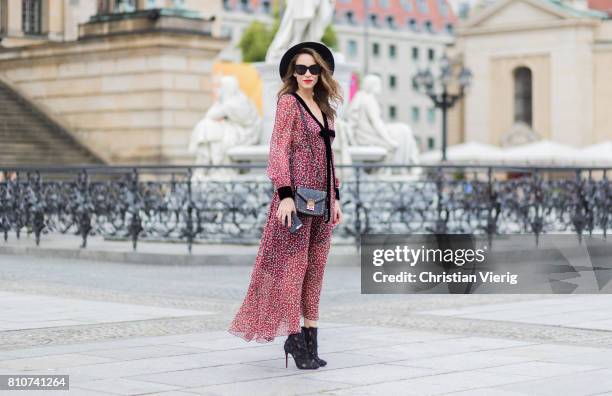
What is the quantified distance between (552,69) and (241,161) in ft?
188

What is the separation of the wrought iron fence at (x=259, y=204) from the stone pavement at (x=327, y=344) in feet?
13.6

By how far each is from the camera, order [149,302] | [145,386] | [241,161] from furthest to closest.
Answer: [241,161]
[149,302]
[145,386]

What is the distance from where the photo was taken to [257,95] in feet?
118

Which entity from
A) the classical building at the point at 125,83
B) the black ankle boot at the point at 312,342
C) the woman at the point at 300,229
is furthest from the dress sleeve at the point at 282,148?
the classical building at the point at 125,83

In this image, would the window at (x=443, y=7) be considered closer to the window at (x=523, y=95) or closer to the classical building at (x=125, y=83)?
the window at (x=523, y=95)

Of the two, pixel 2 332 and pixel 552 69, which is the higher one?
pixel 552 69

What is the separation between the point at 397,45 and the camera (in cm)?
11562

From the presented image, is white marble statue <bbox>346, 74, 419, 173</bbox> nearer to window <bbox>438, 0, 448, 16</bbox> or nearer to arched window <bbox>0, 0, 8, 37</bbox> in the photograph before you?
arched window <bbox>0, 0, 8, 37</bbox>

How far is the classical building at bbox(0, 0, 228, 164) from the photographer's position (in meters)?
34.3

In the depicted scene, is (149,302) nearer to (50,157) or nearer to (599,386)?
(599,386)

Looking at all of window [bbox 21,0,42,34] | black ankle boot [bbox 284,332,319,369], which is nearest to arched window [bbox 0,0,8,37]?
window [bbox 21,0,42,34]

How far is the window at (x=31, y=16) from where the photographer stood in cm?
4244

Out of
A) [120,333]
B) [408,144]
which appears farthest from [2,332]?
[408,144]

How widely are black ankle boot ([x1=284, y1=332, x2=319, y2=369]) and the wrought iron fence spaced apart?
949 centimetres
